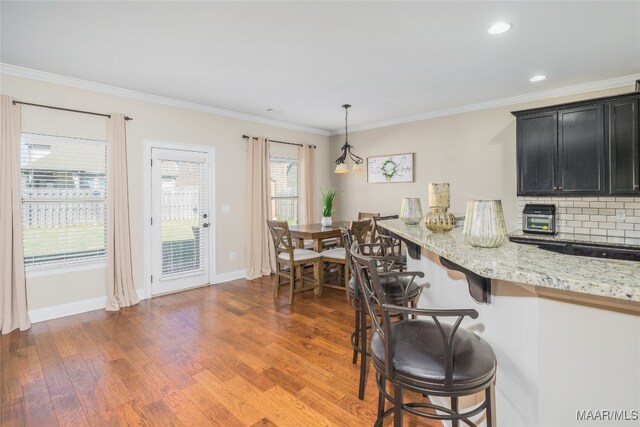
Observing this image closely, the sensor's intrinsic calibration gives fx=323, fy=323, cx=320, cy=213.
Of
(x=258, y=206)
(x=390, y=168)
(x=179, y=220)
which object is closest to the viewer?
(x=179, y=220)

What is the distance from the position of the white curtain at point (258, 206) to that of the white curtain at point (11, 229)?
2694mm

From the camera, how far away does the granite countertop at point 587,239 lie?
3.44m

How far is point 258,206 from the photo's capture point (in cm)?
527

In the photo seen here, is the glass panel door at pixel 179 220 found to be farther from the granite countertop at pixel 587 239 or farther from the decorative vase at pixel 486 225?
the granite countertop at pixel 587 239

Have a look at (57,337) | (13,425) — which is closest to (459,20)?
(13,425)

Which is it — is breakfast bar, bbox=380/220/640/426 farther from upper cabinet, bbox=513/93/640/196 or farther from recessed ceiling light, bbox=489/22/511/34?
upper cabinet, bbox=513/93/640/196

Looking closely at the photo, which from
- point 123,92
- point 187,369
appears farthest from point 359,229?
point 123,92

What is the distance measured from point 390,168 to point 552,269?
4.82 m

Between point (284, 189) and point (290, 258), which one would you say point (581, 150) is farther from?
point (284, 189)

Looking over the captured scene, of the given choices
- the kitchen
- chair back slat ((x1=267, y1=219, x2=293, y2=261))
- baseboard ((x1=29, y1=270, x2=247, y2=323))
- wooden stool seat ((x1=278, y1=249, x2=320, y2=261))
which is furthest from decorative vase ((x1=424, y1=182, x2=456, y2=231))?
baseboard ((x1=29, y1=270, x2=247, y2=323))

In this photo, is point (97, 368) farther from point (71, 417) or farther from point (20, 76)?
point (20, 76)

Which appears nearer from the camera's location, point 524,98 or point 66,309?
point 66,309

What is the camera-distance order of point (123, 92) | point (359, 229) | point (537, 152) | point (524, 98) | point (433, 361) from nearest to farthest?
point (433, 361) → point (537, 152) → point (123, 92) → point (359, 229) → point (524, 98)

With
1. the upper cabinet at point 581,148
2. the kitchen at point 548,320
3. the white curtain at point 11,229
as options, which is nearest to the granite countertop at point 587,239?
the upper cabinet at point 581,148
